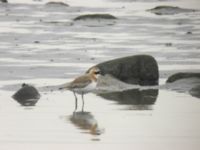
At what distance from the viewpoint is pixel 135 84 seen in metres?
22.0

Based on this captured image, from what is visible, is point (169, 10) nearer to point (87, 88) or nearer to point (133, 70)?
point (133, 70)

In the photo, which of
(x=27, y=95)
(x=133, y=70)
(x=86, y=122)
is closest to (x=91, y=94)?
(x=27, y=95)

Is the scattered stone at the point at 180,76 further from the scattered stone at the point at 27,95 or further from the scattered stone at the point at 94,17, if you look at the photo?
the scattered stone at the point at 94,17

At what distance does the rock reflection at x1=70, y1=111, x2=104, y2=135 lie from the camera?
14500 mm

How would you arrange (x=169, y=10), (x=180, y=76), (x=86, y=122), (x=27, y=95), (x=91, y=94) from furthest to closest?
1. (x=169, y=10)
2. (x=180, y=76)
3. (x=91, y=94)
4. (x=27, y=95)
5. (x=86, y=122)

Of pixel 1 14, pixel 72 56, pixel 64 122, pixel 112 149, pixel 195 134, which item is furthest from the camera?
pixel 1 14

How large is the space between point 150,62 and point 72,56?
558 cm

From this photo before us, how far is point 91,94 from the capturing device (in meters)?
19.7

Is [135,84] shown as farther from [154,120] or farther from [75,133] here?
[75,133]

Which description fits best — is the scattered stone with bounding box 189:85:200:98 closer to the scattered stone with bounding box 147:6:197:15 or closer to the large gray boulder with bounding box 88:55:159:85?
the large gray boulder with bounding box 88:55:159:85

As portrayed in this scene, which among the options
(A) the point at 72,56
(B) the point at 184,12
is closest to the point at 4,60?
(A) the point at 72,56

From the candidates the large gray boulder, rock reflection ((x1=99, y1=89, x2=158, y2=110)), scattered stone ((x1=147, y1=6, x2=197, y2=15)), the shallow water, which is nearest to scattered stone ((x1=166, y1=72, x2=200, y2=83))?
the large gray boulder

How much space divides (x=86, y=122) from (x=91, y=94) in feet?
13.9

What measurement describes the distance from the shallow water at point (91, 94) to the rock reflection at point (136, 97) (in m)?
0.02
